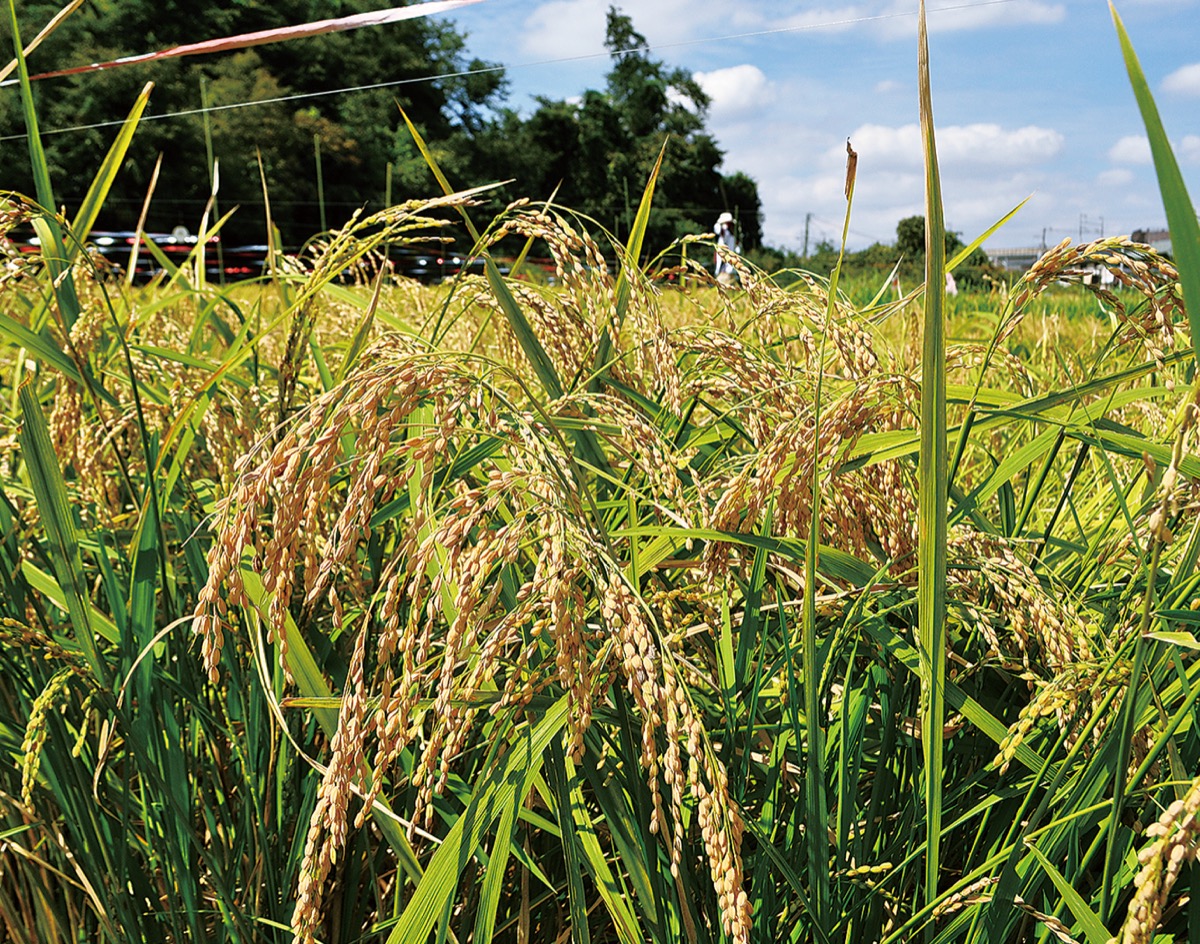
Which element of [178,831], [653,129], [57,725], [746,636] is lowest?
[178,831]

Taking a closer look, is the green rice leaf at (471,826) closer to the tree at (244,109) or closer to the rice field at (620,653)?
the rice field at (620,653)

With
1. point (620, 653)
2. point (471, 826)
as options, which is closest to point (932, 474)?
point (620, 653)

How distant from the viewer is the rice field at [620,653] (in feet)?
1.97

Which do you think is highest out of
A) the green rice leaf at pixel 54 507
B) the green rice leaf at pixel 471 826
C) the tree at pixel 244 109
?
the tree at pixel 244 109

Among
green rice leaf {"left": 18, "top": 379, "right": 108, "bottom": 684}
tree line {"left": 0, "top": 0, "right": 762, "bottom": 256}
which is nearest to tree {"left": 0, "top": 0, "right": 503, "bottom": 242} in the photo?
tree line {"left": 0, "top": 0, "right": 762, "bottom": 256}

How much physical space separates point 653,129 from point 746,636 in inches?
1656

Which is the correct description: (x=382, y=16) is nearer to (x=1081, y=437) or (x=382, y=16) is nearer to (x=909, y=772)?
(x=1081, y=437)

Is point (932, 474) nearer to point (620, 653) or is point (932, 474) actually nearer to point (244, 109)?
point (620, 653)

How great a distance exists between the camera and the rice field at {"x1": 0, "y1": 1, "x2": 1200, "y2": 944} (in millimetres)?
600

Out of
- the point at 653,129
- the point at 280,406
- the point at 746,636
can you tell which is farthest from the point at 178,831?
the point at 653,129

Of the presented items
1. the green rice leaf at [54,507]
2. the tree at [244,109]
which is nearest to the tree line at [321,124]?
the tree at [244,109]

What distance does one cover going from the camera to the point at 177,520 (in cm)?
121

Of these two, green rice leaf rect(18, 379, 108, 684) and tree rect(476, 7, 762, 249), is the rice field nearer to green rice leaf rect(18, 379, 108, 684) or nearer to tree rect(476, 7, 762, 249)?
green rice leaf rect(18, 379, 108, 684)

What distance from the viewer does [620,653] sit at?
2.11ft
